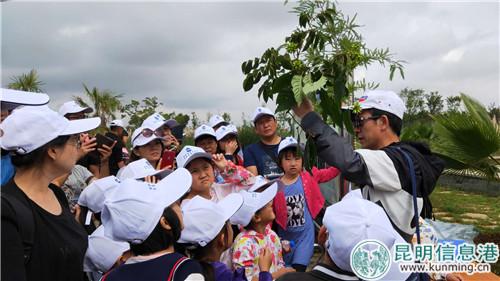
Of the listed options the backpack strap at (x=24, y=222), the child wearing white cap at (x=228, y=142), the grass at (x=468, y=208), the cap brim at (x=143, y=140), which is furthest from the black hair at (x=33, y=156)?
the grass at (x=468, y=208)

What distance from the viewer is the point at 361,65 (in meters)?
2.61

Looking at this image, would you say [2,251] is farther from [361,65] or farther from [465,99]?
Answer: [465,99]

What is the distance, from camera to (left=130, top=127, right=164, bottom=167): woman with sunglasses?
4.18 metres

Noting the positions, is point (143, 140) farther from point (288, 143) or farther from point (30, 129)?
point (30, 129)

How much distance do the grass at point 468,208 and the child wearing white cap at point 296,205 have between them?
12.1 ft

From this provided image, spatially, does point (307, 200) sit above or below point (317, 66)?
below

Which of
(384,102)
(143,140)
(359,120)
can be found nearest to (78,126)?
(359,120)

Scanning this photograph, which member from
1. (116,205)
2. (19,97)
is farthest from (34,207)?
(19,97)

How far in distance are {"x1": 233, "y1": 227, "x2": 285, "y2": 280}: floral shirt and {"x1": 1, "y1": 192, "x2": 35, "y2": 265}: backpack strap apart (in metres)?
1.32

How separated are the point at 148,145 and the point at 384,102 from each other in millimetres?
2458

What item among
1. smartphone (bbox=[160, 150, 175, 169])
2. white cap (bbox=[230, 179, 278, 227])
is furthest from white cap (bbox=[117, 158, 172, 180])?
smartphone (bbox=[160, 150, 175, 169])

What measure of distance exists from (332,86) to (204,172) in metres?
1.30

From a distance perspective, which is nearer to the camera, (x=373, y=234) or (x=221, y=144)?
(x=373, y=234)

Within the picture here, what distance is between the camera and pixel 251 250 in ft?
9.52
